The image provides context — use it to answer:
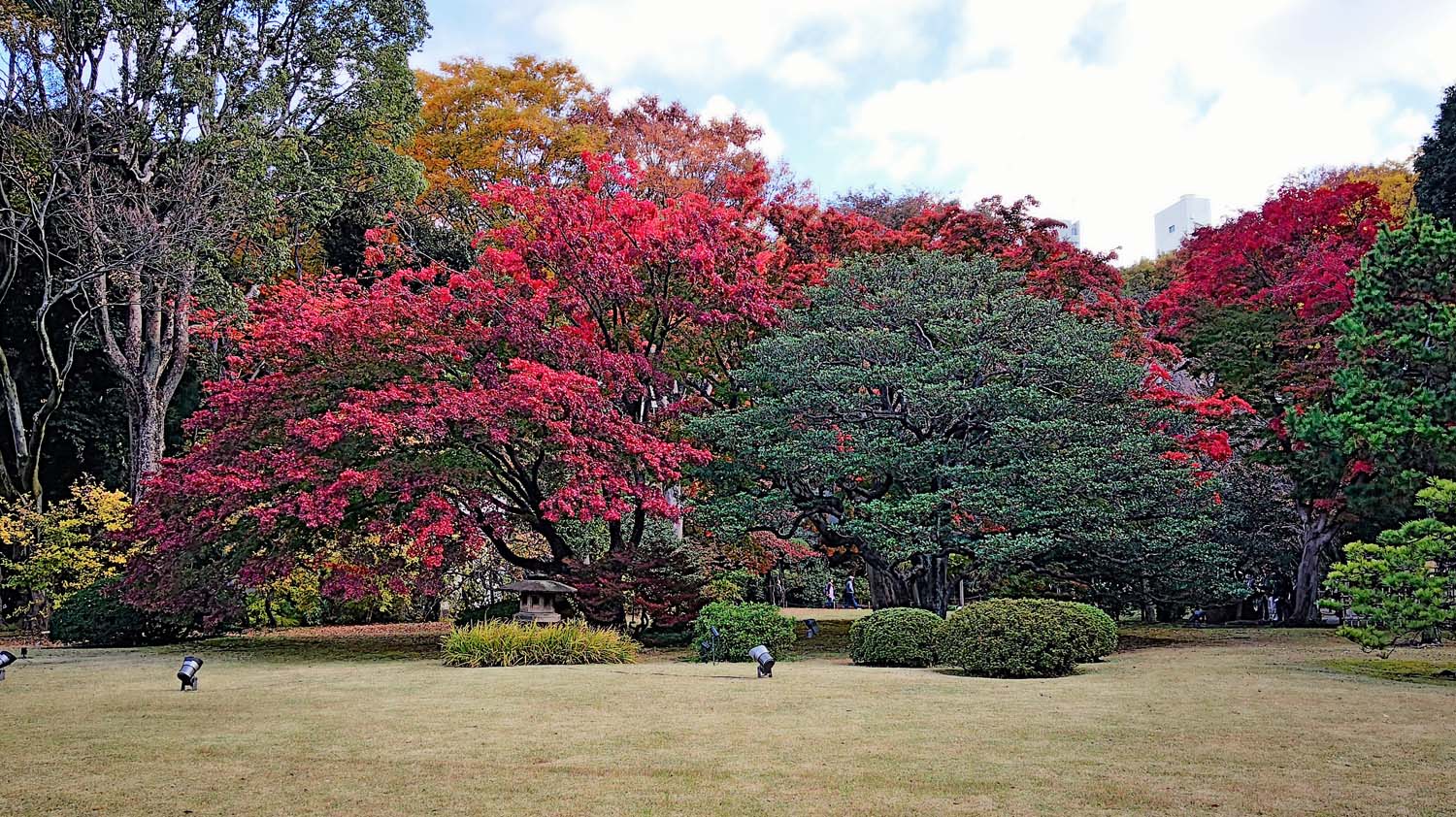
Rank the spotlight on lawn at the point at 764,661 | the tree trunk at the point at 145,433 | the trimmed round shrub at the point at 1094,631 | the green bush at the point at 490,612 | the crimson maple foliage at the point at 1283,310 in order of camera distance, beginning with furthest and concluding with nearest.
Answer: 1. the tree trunk at the point at 145,433
2. the crimson maple foliage at the point at 1283,310
3. the green bush at the point at 490,612
4. the trimmed round shrub at the point at 1094,631
5. the spotlight on lawn at the point at 764,661

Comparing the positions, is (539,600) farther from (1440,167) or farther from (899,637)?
(1440,167)

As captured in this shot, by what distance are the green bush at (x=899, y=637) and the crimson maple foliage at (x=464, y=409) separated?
337 centimetres

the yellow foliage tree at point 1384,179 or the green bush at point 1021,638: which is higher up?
the yellow foliage tree at point 1384,179

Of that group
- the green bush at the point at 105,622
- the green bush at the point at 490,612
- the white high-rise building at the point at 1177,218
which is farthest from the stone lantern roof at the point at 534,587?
the white high-rise building at the point at 1177,218

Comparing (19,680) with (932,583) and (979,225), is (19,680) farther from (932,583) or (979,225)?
(979,225)

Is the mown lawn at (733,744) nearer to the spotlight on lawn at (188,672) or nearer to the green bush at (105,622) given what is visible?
the spotlight on lawn at (188,672)

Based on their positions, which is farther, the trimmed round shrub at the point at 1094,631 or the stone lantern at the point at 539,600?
the stone lantern at the point at 539,600

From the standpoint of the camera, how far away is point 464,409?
43.9 ft

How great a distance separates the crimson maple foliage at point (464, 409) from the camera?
13609 millimetres

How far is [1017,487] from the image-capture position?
1402 cm

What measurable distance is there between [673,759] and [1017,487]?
8.68 meters

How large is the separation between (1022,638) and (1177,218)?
47.6 meters

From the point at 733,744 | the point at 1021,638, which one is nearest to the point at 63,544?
the point at 1021,638

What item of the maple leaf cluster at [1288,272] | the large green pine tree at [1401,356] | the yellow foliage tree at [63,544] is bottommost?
the yellow foliage tree at [63,544]
